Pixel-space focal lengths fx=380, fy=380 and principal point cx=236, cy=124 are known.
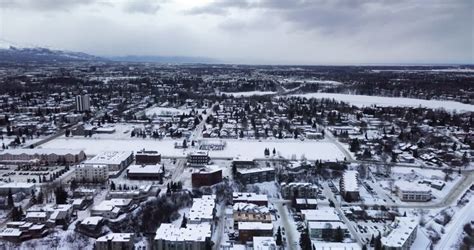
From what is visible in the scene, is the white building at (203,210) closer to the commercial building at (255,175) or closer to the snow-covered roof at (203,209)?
the snow-covered roof at (203,209)

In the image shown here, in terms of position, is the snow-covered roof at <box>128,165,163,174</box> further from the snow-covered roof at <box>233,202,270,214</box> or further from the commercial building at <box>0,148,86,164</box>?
the snow-covered roof at <box>233,202,270,214</box>

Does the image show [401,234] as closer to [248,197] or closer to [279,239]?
[279,239]

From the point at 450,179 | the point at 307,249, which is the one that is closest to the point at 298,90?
the point at 450,179

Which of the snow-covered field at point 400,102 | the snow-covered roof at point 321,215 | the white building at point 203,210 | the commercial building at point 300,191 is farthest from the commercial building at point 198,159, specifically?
the snow-covered field at point 400,102

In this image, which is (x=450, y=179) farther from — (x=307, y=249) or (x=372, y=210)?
(x=307, y=249)

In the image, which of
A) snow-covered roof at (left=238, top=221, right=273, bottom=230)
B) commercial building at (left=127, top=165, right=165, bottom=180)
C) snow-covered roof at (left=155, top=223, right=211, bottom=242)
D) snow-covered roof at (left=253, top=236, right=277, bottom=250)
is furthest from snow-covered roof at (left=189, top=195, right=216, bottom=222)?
commercial building at (left=127, top=165, right=165, bottom=180)

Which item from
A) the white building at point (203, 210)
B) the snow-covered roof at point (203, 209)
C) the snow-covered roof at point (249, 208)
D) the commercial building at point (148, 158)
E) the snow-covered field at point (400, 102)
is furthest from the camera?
the snow-covered field at point (400, 102)
